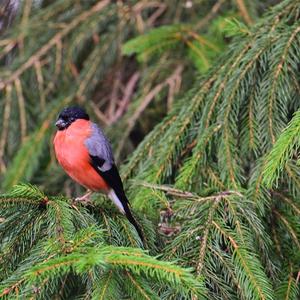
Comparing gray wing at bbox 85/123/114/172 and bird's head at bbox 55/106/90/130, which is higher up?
bird's head at bbox 55/106/90/130

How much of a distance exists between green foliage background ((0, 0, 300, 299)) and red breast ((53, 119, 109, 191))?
0.12 m

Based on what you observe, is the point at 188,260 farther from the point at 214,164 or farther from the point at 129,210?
the point at 214,164

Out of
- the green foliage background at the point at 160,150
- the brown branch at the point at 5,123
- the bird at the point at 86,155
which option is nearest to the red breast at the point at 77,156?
the bird at the point at 86,155

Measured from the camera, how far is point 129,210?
8.02 feet

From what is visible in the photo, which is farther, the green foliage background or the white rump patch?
the white rump patch

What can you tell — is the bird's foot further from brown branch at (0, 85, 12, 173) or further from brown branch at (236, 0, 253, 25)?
brown branch at (236, 0, 253, 25)

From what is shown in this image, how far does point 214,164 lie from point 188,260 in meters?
0.79

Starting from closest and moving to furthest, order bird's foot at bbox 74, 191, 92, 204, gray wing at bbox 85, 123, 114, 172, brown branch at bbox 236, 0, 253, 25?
bird's foot at bbox 74, 191, 92, 204
gray wing at bbox 85, 123, 114, 172
brown branch at bbox 236, 0, 253, 25

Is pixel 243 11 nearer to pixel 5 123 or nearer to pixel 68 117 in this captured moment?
pixel 68 117

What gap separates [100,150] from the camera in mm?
3143

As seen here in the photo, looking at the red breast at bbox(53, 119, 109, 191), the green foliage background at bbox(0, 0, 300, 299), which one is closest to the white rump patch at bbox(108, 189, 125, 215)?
the green foliage background at bbox(0, 0, 300, 299)

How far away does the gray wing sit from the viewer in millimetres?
3102

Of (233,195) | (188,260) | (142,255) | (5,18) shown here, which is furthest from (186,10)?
(142,255)

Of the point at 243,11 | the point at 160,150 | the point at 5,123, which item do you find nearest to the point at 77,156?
the point at 160,150
